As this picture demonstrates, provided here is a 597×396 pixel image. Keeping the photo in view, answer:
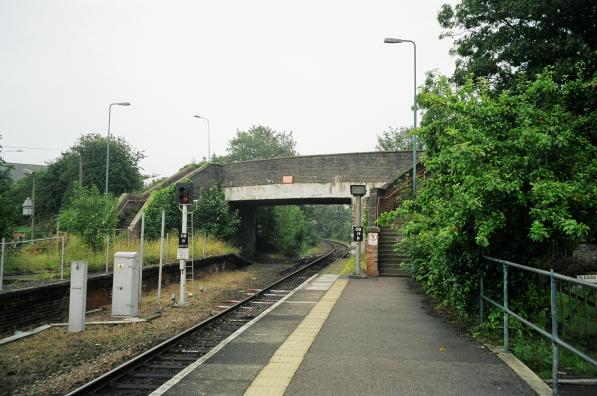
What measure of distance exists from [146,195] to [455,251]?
23.7 metres

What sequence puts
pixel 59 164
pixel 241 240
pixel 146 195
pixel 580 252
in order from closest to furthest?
pixel 580 252 → pixel 146 195 → pixel 241 240 → pixel 59 164

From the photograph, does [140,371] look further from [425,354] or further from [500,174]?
[500,174]

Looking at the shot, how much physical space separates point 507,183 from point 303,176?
63.3 feet

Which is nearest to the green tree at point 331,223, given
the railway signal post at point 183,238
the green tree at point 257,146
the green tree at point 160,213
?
the green tree at point 257,146

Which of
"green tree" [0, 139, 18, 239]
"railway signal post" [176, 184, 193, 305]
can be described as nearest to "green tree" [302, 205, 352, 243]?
"railway signal post" [176, 184, 193, 305]

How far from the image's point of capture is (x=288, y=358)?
6.55 m

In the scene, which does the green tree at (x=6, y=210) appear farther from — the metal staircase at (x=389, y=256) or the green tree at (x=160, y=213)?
the metal staircase at (x=389, y=256)

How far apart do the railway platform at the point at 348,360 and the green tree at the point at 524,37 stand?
6975 millimetres

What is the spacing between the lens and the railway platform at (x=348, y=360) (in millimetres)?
5320

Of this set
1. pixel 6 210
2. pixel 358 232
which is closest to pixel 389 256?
pixel 358 232

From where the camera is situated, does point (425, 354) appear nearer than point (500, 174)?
Yes

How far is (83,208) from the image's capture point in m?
16.7

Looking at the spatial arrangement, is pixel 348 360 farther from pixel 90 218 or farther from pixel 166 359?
pixel 90 218

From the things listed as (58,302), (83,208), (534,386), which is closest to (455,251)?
(534,386)
